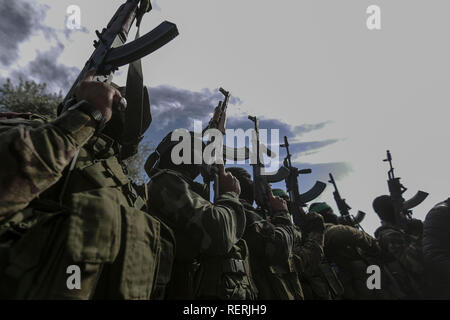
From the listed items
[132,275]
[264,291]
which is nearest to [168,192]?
[132,275]

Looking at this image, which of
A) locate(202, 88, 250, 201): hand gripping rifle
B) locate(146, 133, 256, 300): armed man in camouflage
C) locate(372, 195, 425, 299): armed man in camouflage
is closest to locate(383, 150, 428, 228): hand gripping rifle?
locate(372, 195, 425, 299): armed man in camouflage

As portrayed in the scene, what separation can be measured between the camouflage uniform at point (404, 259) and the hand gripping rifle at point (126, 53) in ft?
20.4

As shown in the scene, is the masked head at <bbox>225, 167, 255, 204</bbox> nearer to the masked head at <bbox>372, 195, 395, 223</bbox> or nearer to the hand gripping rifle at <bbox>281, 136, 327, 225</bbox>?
the hand gripping rifle at <bbox>281, 136, 327, 225</bbox>

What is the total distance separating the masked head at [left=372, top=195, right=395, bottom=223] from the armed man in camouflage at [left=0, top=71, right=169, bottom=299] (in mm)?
7579

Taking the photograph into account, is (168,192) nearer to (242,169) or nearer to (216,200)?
(216,200)

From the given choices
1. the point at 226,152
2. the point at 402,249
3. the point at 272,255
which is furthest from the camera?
the point at 402,249

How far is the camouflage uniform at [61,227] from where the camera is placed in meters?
1.08

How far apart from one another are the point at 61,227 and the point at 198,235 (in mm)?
1052

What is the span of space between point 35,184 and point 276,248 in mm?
2741

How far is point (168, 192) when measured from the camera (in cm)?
220

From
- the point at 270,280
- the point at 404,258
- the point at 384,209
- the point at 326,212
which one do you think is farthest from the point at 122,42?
the point at 384,209

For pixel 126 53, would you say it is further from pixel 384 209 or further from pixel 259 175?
pixel 384 209

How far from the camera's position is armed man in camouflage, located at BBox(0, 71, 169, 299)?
109 centimetres

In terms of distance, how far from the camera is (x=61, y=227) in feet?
4.02
